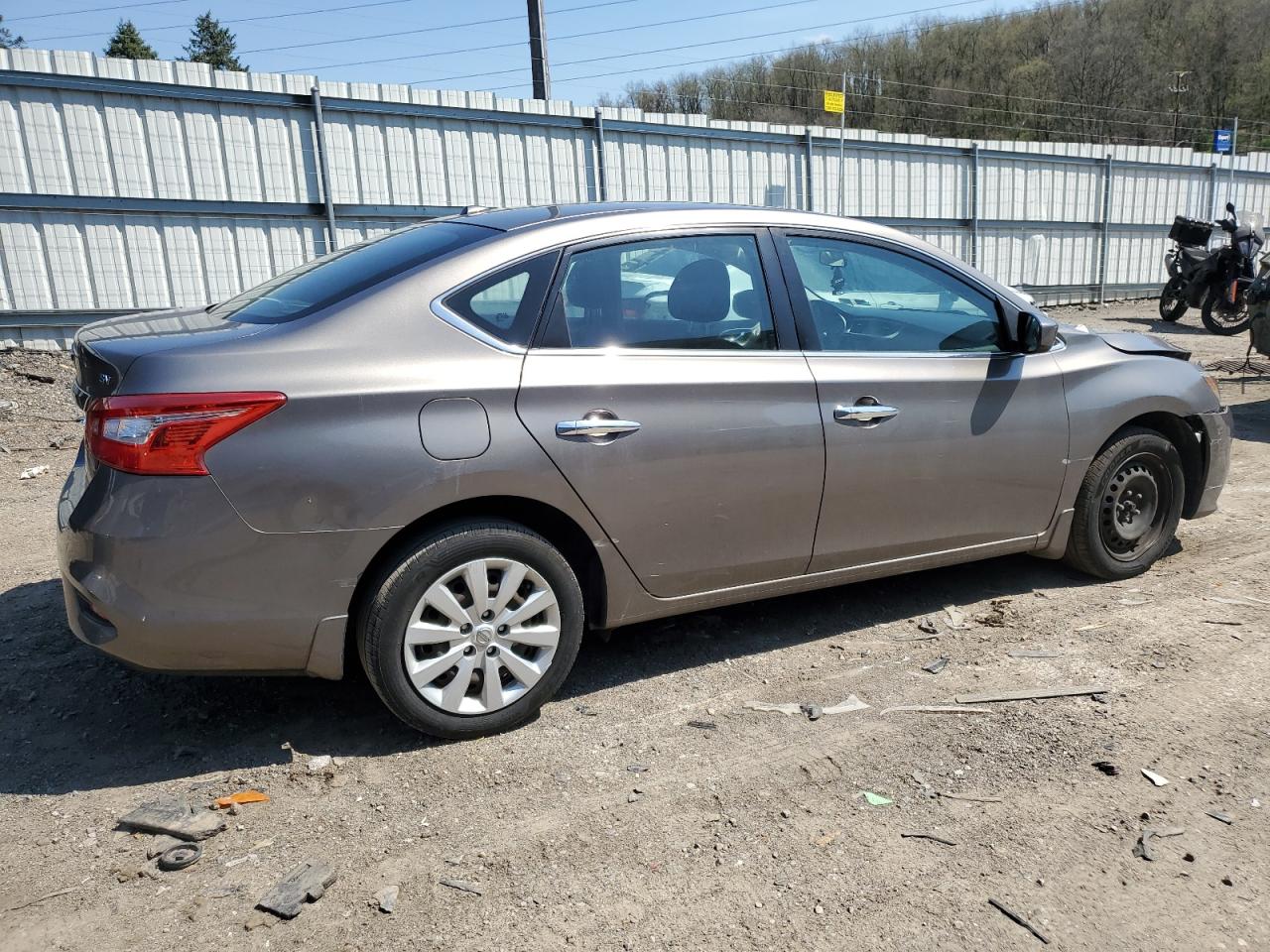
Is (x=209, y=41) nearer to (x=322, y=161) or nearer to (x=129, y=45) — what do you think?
(x=129, y=45)

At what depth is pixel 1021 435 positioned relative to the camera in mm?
4207

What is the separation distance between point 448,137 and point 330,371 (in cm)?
960

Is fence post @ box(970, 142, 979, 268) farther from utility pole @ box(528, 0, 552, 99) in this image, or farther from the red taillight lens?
the red taillight lens

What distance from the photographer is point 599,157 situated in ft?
42.3

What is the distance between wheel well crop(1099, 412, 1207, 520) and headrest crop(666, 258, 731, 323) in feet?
7.49

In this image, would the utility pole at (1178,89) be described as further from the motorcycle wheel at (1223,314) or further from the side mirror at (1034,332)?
the side mirror at (1034,332)

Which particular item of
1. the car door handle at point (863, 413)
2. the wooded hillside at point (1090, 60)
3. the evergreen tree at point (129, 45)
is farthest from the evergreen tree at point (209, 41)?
the car door handle at point (863, 413)

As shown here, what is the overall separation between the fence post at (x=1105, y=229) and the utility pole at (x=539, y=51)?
10726 millimetres

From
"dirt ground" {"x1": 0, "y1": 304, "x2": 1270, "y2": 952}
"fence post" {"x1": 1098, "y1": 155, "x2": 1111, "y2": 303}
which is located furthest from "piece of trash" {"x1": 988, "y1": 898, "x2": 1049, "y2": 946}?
"fence post" {"x1": 1098, "y1": 155, "x2": 1111, "y2": 303}

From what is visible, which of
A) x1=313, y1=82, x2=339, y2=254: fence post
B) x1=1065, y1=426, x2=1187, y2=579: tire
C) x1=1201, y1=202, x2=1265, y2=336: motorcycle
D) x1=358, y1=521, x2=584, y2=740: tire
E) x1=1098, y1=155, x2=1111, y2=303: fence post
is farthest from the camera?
x1=1098, y1=155, x2=1111, y2=303: fence post

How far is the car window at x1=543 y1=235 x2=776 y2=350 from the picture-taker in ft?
11.2

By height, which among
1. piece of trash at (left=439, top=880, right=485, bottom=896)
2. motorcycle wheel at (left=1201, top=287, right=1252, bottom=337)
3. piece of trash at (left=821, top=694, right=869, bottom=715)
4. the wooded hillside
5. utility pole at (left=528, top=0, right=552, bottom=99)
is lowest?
motorcycle wheel at (left=1201, top=287, right=1252, bottom=337)

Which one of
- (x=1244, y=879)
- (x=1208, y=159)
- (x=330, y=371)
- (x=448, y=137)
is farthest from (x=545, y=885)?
(x=1208, y=159)

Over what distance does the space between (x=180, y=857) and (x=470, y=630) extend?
1.03 meters
